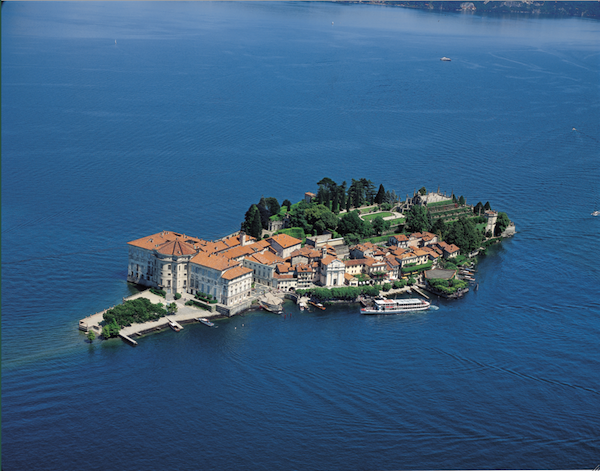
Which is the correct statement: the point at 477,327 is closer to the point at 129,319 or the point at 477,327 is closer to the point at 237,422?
the point at 237,422

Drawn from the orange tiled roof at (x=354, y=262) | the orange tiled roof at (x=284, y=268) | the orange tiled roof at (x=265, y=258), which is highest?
the orange tiled roof at (x=265, y=258)

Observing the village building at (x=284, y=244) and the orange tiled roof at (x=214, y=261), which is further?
the village building at (x=284, y=244)

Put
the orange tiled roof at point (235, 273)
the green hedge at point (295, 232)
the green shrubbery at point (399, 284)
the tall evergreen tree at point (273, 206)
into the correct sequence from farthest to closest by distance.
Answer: the tall evergreen tree at point (273, 206) < the green hedge at point (295, 232) < the green shrubbery at point (399, 284) < the orange tiled roof at point (235, 273)

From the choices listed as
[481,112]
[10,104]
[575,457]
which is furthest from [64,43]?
[575,457]

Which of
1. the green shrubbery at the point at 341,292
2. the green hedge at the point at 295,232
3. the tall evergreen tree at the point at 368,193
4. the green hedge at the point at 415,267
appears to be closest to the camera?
the green shrubbery at the point at 341,292

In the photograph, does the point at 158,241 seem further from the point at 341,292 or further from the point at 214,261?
the point at 341,292

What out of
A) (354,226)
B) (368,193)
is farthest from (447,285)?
(368,193)

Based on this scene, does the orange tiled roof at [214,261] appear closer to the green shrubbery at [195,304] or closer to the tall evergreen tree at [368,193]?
the green shrubbery at [195,304]

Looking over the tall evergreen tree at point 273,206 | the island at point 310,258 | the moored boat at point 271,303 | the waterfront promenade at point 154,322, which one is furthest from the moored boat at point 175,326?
the tall evergreen tree at point 273,206
